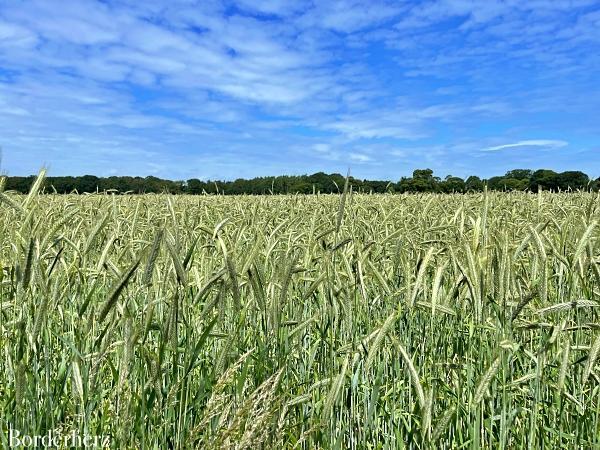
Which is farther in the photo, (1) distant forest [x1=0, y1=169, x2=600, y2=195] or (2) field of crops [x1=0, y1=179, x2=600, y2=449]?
(1) distant forest [x1=0, y1=169, x2=600, y2=195]

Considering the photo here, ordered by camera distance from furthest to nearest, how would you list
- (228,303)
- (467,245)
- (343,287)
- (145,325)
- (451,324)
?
1. (228,303)
2. (451,324)
3. (343,287)
4. (467,245)
5. (145,325)

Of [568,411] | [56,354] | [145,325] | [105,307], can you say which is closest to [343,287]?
[145,325]

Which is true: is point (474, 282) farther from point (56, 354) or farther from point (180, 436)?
point (56, 354)

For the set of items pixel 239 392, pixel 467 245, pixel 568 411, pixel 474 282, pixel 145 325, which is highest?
pixel 467 245

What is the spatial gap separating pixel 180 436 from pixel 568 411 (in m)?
1.71

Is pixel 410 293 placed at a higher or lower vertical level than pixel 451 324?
higher

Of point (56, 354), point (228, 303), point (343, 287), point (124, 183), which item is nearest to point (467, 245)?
point (343, 287)

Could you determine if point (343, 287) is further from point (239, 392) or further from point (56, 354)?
point (56, 354)

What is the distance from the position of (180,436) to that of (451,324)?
1668 millimetres

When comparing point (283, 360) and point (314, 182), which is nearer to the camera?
point (283, 360)

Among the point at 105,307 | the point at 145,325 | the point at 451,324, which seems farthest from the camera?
the point at 451,324

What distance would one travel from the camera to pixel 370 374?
2641 mm

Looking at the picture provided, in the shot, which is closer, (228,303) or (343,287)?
(343,287)

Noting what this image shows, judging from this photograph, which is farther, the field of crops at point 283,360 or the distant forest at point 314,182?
the distant forest at point 314,182
